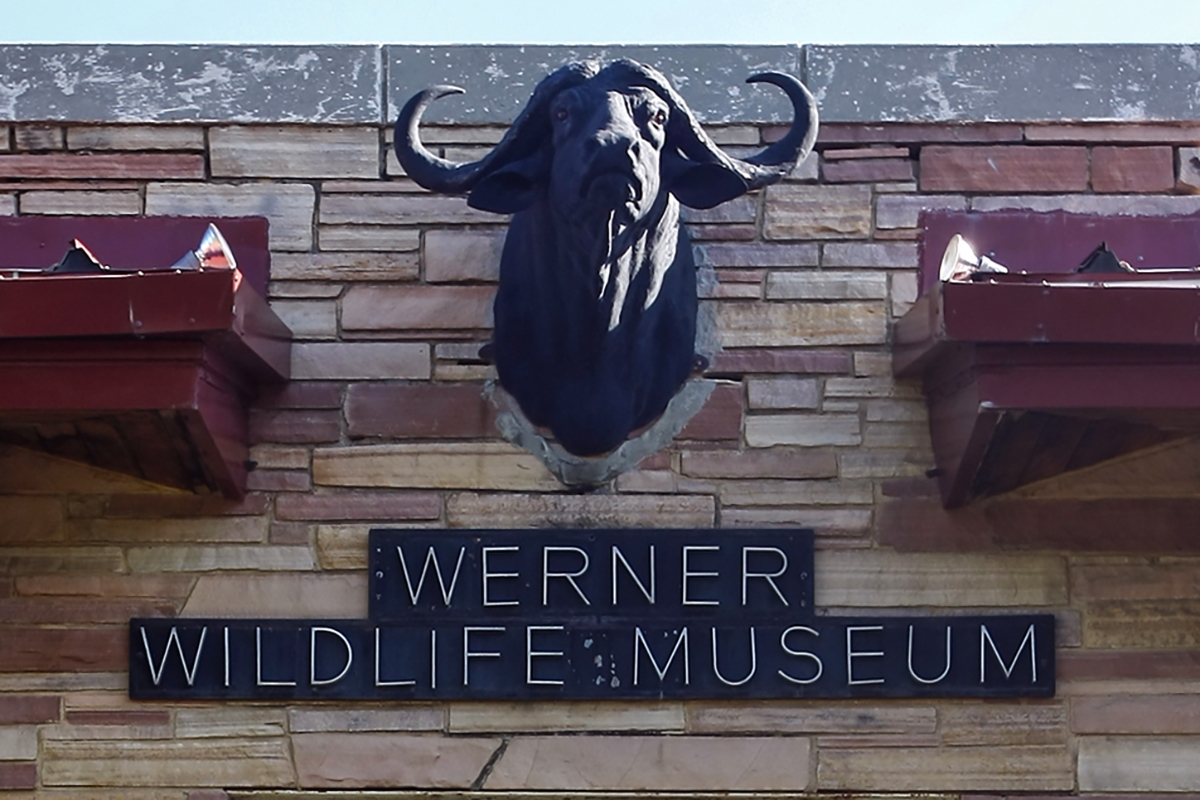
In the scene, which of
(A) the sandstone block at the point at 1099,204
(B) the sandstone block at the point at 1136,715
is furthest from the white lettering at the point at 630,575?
(A) the sandstone block at the point at 1099,204

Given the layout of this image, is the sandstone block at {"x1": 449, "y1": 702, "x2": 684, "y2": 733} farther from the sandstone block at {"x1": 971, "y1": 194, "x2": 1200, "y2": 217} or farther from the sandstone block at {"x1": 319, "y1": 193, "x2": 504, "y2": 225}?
the sandstone block at {"x1": 971, "y1": 194, "x2": 1200, "y2": 217}

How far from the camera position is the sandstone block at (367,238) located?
183 inches

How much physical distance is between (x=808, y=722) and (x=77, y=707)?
1986mm

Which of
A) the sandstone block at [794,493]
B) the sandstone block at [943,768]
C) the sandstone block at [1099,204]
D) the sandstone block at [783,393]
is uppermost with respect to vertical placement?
the sandstone block at [1099,204]

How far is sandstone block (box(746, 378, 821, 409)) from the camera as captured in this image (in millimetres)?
4574

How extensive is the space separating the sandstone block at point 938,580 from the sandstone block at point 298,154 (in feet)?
5.76

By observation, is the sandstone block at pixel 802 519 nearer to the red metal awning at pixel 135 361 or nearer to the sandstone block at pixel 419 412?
the sandstone block at pixel 419 412

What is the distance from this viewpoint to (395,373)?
459 cm

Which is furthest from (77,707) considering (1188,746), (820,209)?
(1188,746)

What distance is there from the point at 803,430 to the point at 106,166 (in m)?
2.17

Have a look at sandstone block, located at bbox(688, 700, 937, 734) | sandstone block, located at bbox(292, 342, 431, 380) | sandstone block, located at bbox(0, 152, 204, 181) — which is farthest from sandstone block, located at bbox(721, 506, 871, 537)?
sandstone block, located at bbox(0, 152, 204, 181)

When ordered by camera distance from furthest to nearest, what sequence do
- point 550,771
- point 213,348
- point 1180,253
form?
point 1180,253
point 550,771
point 213,348

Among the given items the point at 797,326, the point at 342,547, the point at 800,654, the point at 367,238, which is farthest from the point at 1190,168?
the point at 342,547

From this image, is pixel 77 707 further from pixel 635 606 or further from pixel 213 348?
pixel 635 606
